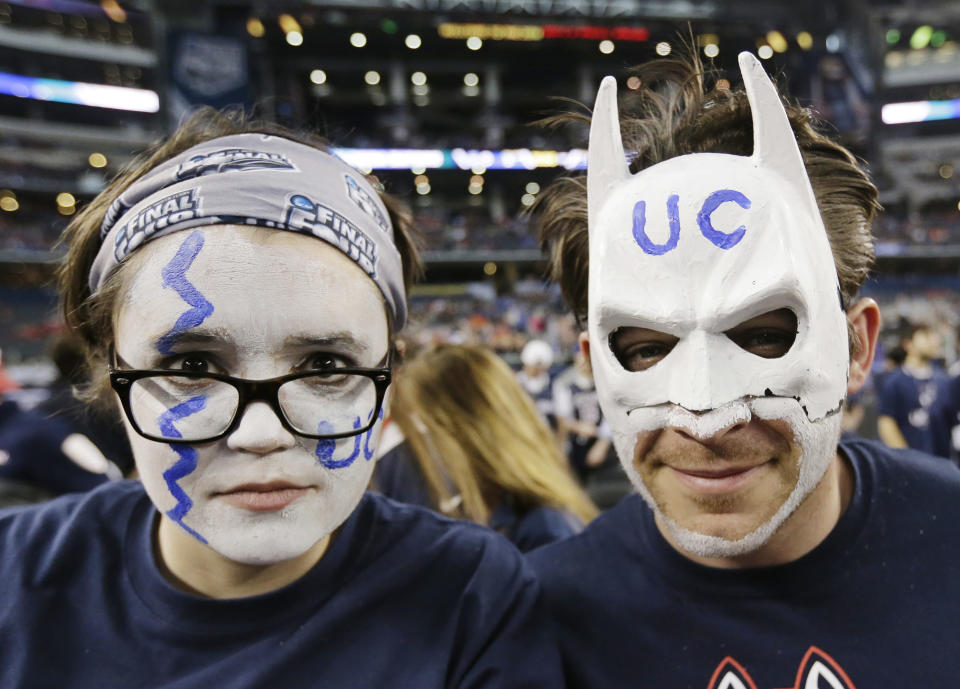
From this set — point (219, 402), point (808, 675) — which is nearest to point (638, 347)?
point (808, 675)

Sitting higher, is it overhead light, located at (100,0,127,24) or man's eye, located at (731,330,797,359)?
overhead light, located at (100,0,127,24)

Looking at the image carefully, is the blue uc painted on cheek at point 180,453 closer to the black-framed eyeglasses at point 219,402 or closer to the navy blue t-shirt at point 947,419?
the black-framed eyeglasses at point 219,402

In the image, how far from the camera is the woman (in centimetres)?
108

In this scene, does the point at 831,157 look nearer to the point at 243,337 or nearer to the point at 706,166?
the point at 706,166

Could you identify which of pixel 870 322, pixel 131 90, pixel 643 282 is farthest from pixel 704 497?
pixel 131 90

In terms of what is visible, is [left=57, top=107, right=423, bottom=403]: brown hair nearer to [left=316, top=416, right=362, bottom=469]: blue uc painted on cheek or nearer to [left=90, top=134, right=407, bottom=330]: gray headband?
[left=90, top=134, right=407, bottom=330]: gray headband

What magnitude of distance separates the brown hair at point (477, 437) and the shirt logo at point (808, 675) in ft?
3.42

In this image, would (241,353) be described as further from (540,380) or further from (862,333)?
(540,380)

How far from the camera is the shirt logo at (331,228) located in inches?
44.5

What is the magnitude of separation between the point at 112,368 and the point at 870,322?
1488 millimetres

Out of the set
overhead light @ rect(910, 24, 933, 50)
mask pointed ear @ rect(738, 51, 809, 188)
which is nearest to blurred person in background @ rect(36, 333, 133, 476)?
mask pointed ear @ rect(738, 51, 809, 188)

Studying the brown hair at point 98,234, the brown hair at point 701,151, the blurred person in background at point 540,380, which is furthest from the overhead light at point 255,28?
the brown hair at point 701,151

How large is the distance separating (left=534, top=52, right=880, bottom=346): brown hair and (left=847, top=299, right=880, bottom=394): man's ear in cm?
3

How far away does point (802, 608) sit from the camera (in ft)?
4.08
